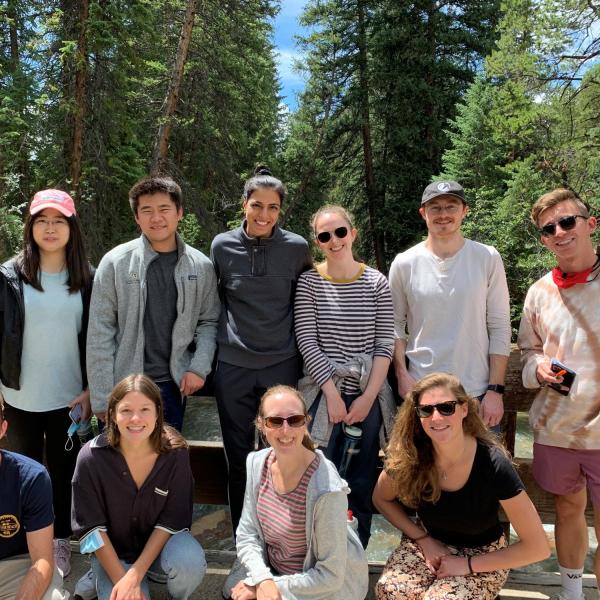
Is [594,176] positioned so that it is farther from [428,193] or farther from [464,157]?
[428,193]

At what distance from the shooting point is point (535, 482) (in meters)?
3.08

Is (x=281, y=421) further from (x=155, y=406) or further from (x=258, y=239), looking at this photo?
(x=258, y=239)

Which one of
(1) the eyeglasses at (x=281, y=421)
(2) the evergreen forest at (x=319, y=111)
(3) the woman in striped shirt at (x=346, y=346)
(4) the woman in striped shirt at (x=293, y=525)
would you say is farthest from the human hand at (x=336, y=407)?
(2) the evergreen forest at (x=319, y=111)

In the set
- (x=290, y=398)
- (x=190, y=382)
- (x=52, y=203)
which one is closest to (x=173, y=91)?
(x=52, y=203)

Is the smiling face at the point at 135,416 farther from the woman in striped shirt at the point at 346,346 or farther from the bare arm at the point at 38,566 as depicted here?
the woman in striped shirt at the point at 346,346

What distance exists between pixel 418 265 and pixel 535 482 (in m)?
1.28

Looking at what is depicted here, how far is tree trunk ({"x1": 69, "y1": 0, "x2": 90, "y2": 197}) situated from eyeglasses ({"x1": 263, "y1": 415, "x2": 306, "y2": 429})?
1133cm

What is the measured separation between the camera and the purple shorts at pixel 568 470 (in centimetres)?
275

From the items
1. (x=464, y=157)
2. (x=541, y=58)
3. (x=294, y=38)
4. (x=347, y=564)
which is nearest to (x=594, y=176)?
(x=541, y=58)

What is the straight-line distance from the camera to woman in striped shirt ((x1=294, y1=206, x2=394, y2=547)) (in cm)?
289

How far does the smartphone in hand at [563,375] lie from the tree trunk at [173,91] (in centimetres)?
1217

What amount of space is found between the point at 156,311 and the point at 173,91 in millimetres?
12019

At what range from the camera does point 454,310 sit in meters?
2.96

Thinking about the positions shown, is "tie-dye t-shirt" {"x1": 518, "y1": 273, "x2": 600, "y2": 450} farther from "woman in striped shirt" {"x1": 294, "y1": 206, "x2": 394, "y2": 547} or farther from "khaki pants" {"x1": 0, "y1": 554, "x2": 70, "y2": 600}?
"khaki pants" {"x1": 0, "y1": 554, "x2": 70, "y2": 600}
